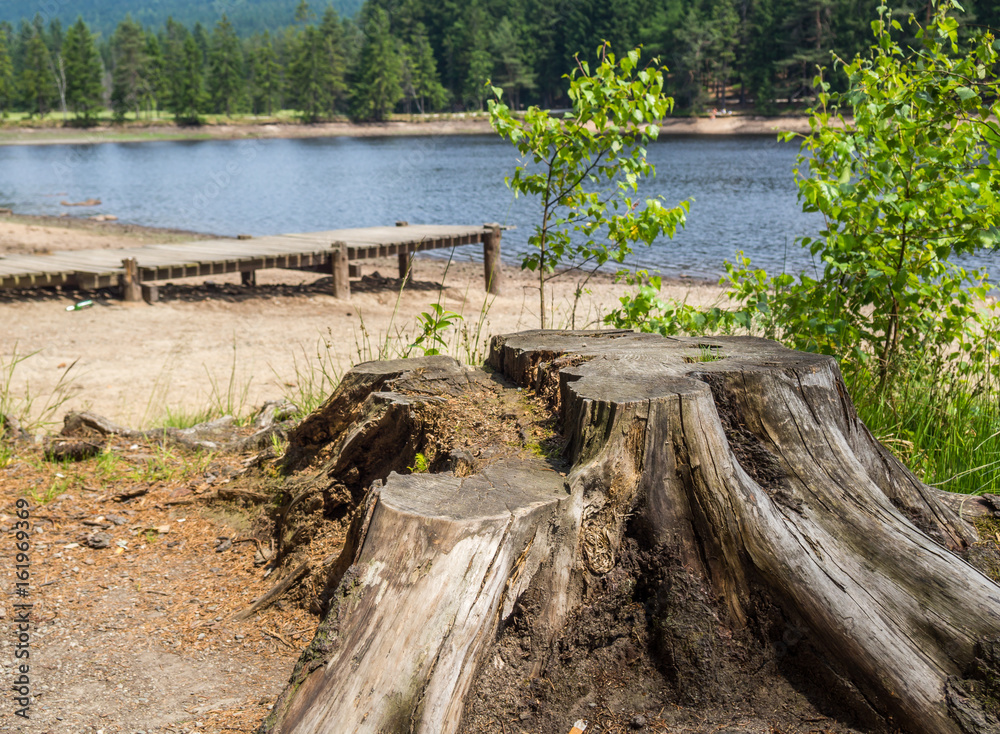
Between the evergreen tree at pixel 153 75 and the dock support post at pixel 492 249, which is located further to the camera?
the evergreen tree at pixel 153 75

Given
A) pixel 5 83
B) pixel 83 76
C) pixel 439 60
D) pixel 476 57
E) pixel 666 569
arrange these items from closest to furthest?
pixel 666 569 < pixel 83 76 < pixel 5 83 < pixel 476 57 < pixel 439 60

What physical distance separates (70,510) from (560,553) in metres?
2.69

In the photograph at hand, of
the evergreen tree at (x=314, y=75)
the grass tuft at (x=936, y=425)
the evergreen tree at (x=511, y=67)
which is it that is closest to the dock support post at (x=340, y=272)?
the grass tuft at (x=936, y=425)

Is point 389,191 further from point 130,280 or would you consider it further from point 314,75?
point 314,75

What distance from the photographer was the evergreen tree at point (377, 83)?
94062 millimetres

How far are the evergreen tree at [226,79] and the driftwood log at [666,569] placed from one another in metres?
97.5

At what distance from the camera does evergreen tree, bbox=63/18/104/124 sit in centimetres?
8300

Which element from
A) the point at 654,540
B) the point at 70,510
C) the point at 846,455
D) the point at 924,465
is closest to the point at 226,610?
the point at 70,510

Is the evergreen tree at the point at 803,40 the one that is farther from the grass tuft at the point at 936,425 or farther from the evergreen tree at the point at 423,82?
the grass tuft at the point at 936,425

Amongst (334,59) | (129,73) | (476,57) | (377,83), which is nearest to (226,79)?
(129,73)

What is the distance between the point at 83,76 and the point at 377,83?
31.8 m

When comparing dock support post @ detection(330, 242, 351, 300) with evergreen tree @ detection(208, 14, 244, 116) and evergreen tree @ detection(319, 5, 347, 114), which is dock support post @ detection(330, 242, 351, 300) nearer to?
evergreen tree @ detection(208, 14, 244, 116)

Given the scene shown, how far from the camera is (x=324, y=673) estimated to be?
1800 mm

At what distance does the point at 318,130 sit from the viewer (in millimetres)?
87375
